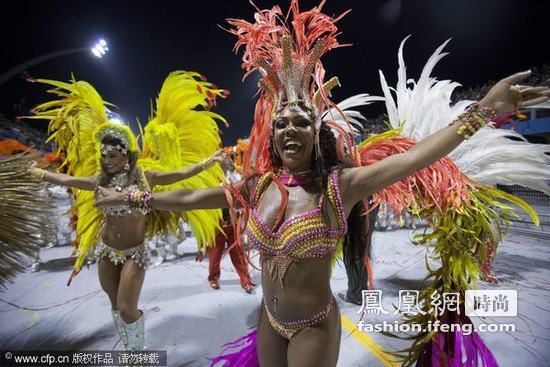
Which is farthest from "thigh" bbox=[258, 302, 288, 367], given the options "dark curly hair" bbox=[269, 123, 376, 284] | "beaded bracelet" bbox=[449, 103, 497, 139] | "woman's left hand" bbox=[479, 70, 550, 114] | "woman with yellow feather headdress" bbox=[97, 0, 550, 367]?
"woman's left hand" bbox=[479, 70, 550, 114]

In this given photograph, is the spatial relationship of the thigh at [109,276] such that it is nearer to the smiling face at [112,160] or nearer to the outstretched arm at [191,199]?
the smiling face at [112,160]

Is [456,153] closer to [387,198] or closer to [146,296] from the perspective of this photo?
[387,198]

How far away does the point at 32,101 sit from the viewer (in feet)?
30.2

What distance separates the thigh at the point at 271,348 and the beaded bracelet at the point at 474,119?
1237mm

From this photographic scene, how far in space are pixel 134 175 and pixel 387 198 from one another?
2159mm

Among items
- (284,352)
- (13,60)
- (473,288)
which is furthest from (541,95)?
(13,60)

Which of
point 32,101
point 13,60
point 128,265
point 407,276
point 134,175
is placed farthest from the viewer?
A: point 32,101

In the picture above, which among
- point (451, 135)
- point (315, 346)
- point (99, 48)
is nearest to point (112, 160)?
point (315, 346)

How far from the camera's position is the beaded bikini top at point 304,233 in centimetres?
134

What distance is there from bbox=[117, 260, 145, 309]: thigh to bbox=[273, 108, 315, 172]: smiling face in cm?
184

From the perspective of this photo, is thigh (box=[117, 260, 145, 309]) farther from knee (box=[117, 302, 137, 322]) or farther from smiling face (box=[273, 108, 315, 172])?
smiling face (box=[273, 108, 315, 172])

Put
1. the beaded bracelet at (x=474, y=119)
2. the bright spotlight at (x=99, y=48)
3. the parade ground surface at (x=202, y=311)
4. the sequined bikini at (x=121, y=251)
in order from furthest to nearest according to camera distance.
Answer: the bright spotlight at (x=99, y=48) < the parade ground surface at (x=202, y=311) < the sequined bikini at (x=121, y=251) < the beaded bracelet at (x=474, y=119)

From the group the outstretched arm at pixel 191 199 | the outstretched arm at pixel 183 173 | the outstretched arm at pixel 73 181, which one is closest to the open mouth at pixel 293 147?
the outstretched arm at pixel 191 199

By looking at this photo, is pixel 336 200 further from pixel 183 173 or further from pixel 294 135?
pixel 183 173
